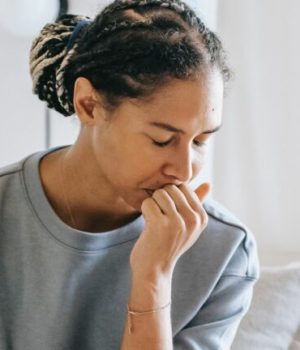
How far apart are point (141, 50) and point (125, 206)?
30 cm

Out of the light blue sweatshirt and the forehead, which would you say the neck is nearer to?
the light blue sweatshirt

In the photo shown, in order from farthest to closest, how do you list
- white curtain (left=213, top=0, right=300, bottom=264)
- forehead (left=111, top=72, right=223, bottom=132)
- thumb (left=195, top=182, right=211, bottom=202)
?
white curtain (left=213, top=0, right=300, bottom=264), thumb (left=195, top=182, right=211, bottom=202), forehead (left=111, top=72, right=223, bottom=132)

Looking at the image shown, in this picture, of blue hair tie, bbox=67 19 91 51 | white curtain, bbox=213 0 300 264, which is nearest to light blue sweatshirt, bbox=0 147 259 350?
blue hair tie, bbox=67 19 91 51

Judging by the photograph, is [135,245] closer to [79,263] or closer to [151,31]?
[79,263]

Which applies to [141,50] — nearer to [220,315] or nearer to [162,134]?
[162,134]

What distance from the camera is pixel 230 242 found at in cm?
105

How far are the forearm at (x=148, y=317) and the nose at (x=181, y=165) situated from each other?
0.16 m

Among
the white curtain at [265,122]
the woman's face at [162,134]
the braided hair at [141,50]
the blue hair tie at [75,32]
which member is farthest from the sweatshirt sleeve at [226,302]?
the white curtain at [265,122]

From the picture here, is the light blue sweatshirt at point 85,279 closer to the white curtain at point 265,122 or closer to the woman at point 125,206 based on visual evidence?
the woman at point 125,206

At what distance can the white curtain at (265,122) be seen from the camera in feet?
5.25

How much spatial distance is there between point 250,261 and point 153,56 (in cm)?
42

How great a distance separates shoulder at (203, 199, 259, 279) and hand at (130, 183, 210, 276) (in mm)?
113

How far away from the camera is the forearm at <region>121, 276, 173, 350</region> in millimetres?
947

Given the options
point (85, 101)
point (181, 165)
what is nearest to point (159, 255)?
point (181, 165)
